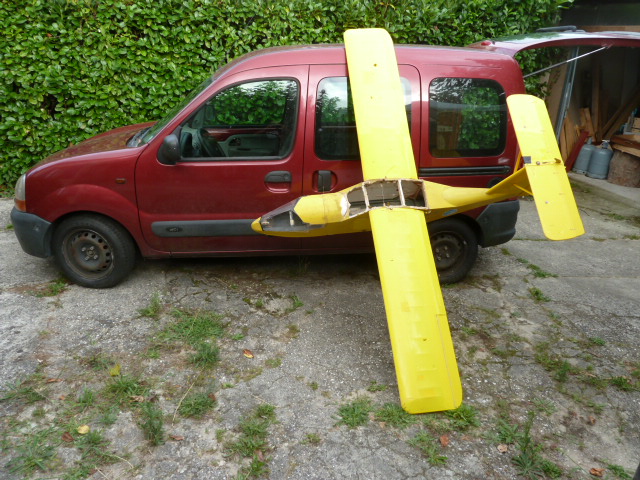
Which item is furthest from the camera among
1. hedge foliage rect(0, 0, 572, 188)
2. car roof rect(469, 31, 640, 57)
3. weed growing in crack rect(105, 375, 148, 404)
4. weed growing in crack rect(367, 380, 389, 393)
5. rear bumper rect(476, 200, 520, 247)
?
hedge foliage rect(0, 0, 572, 188)

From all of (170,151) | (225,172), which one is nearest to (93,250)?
(170,151)

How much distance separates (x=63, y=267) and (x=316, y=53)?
9.23ft

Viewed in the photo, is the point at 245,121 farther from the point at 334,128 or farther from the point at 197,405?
the point at 197,405

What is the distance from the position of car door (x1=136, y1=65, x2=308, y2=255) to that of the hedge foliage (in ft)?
7.75

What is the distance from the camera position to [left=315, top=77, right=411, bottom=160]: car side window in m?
4.05

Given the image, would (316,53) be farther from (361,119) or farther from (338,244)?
(338,244)

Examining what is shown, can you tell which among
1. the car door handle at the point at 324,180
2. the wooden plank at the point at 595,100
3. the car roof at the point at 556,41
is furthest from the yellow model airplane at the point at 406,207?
the wooden plank at the point at 595,100

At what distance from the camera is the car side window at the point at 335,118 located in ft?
13.3

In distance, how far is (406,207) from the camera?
11.9ft

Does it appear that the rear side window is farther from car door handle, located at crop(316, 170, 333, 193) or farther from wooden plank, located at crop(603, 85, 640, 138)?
wooden plank, located at crop(603, 85, 640, 138)

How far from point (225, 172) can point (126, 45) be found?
3.02 m

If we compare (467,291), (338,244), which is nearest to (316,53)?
(338,244)

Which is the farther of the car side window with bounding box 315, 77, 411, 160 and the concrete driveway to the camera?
the car side window with bounding box 315, 77, 411, 160

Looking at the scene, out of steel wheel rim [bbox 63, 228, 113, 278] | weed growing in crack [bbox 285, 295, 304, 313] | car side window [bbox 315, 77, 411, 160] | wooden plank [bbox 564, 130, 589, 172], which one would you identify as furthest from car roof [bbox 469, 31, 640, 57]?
steel wheel rim [bbox 63, 228, 113, 278]
